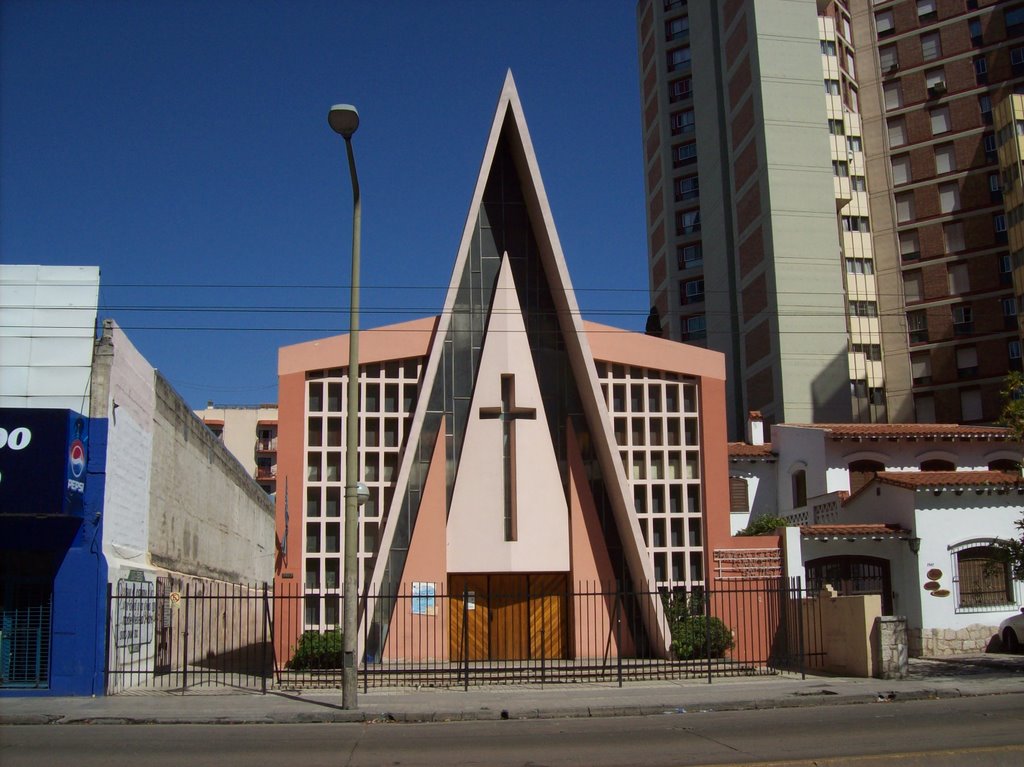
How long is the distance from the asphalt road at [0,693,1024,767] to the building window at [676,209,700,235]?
47.5 m

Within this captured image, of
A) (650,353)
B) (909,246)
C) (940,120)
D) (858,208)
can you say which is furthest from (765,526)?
(940,120)

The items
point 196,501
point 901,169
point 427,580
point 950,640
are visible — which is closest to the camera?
point 427,580

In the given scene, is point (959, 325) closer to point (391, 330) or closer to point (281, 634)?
point (391, 330)

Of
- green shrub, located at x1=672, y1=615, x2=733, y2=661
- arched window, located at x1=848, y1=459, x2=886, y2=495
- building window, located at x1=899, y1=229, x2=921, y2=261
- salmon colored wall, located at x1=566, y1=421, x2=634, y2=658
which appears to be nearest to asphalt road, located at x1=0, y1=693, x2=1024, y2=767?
green shrub, located at x1=672, y1=615, x2=733, y2=661


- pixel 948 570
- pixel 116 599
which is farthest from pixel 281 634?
pixel 948 570

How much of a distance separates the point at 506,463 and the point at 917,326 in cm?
3706

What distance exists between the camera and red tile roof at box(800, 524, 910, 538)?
84.9 ft

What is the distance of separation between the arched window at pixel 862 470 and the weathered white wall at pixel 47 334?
23925 mm

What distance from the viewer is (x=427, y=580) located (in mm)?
23031

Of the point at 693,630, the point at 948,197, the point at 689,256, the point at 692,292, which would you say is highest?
the point at 948,197

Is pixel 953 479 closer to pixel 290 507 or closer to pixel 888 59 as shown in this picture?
pixel 290 507

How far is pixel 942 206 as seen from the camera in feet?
176

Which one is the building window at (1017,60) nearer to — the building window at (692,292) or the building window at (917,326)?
the building window at (917,326)

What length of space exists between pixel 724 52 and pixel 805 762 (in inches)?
2028
